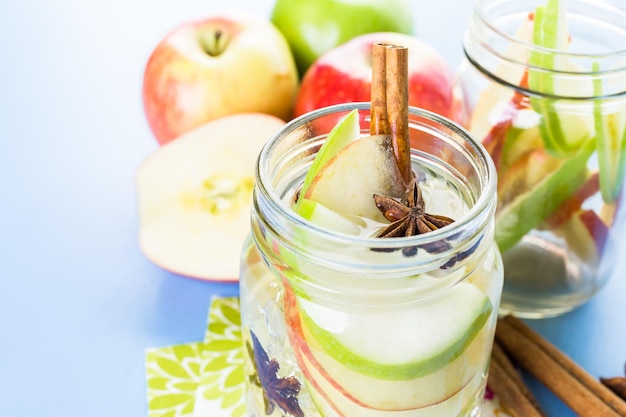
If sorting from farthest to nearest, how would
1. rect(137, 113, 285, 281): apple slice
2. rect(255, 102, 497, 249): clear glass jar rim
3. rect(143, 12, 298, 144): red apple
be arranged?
rect(143, 12, 298, 144): red apple → rect(137, 113, 285, 281): apple slice → rect(255, 102, 497, 249): clear glass jar rim

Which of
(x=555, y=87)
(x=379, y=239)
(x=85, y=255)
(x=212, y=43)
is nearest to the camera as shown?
(x=379, y=239)

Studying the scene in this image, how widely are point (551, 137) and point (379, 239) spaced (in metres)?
0.34

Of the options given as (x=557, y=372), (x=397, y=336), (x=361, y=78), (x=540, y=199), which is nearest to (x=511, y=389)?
(x=557, y=372)

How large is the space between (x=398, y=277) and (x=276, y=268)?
0.29 feet

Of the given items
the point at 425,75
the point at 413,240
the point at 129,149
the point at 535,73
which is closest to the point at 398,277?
the point at 413,240

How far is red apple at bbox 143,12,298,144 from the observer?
3.21 ft

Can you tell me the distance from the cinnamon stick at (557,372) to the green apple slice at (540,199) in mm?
86

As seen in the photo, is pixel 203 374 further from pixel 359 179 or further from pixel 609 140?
pixel 609 140

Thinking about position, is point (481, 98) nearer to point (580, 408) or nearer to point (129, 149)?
point (580, 408)

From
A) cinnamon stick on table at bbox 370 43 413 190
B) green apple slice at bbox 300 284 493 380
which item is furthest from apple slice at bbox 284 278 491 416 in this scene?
cinnamon stick on table at bbox 370 43 413 190

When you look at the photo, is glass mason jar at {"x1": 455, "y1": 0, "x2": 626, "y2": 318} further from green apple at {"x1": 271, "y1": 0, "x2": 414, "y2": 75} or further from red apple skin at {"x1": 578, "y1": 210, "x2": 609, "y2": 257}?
green apple at {"x1": 271, "y1": 0, "x2": 414, "y2": 75}

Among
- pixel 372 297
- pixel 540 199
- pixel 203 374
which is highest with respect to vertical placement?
pixel 372 297

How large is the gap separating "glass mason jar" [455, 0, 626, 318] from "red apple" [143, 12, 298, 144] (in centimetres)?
28

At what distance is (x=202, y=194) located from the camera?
3.04 ft
